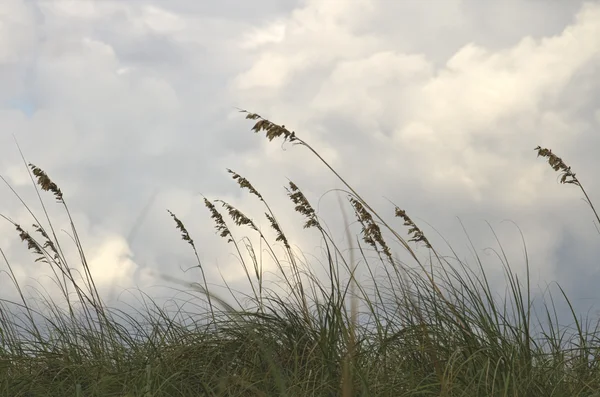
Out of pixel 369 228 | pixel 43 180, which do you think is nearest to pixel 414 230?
pixel 369 228

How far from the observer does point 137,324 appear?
5.22 meters

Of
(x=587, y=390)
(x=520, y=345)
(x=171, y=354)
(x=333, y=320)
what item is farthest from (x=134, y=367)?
(x=587, y=390)

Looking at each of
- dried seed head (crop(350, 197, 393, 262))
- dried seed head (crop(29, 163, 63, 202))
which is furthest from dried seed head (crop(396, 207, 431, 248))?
dried seed head (crop(29, 163, 63, 202))

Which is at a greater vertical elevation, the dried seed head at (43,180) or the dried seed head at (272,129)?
the dried seed head at (43,180)

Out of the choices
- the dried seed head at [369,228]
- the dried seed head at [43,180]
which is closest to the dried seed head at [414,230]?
the dried seed head at [369,228]

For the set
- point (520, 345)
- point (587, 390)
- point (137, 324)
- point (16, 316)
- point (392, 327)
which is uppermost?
point (16, 316)

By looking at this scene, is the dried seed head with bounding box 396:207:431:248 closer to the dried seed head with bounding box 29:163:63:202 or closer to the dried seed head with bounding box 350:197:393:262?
the dried seed head with bounding box 350:197:393:262

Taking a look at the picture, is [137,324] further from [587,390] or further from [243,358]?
[587,390]

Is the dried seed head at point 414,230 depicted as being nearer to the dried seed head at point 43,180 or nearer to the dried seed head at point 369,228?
the dried seed head at point 369,228

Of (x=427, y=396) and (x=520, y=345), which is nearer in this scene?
(x=427, y=396)

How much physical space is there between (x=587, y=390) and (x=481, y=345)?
62 cm

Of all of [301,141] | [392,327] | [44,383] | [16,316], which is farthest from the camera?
[16,316]

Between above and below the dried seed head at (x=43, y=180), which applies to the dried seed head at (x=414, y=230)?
below

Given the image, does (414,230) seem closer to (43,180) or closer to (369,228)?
(369,228)
